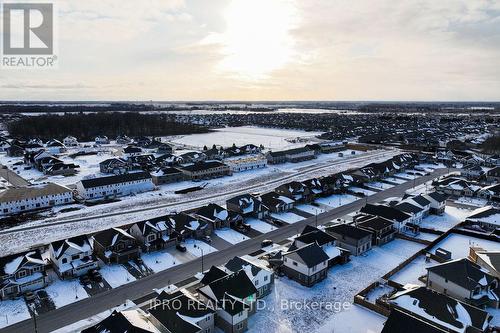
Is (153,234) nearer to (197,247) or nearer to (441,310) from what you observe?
(197,247)

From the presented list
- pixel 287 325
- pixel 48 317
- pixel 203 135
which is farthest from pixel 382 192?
pixel 203 135

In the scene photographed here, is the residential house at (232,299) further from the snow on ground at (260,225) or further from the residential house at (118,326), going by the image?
the snow on ground at (260,225)

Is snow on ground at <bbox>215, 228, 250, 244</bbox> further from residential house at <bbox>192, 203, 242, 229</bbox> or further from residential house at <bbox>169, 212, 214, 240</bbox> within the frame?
residential house at <bbox>169, 212, 214, 240</bbox>

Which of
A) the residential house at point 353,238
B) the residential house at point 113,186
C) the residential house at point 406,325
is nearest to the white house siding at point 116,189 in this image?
the residential house at point 113,186

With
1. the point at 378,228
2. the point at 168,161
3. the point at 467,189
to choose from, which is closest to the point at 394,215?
the point at 378,228

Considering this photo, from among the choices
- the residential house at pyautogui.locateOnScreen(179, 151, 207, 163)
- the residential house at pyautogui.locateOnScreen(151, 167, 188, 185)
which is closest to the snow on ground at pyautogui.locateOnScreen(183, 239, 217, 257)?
the residential house at pyautogui.locateOnScreen(151, 167, 188, 185)

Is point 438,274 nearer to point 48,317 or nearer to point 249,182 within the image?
point 48,317
